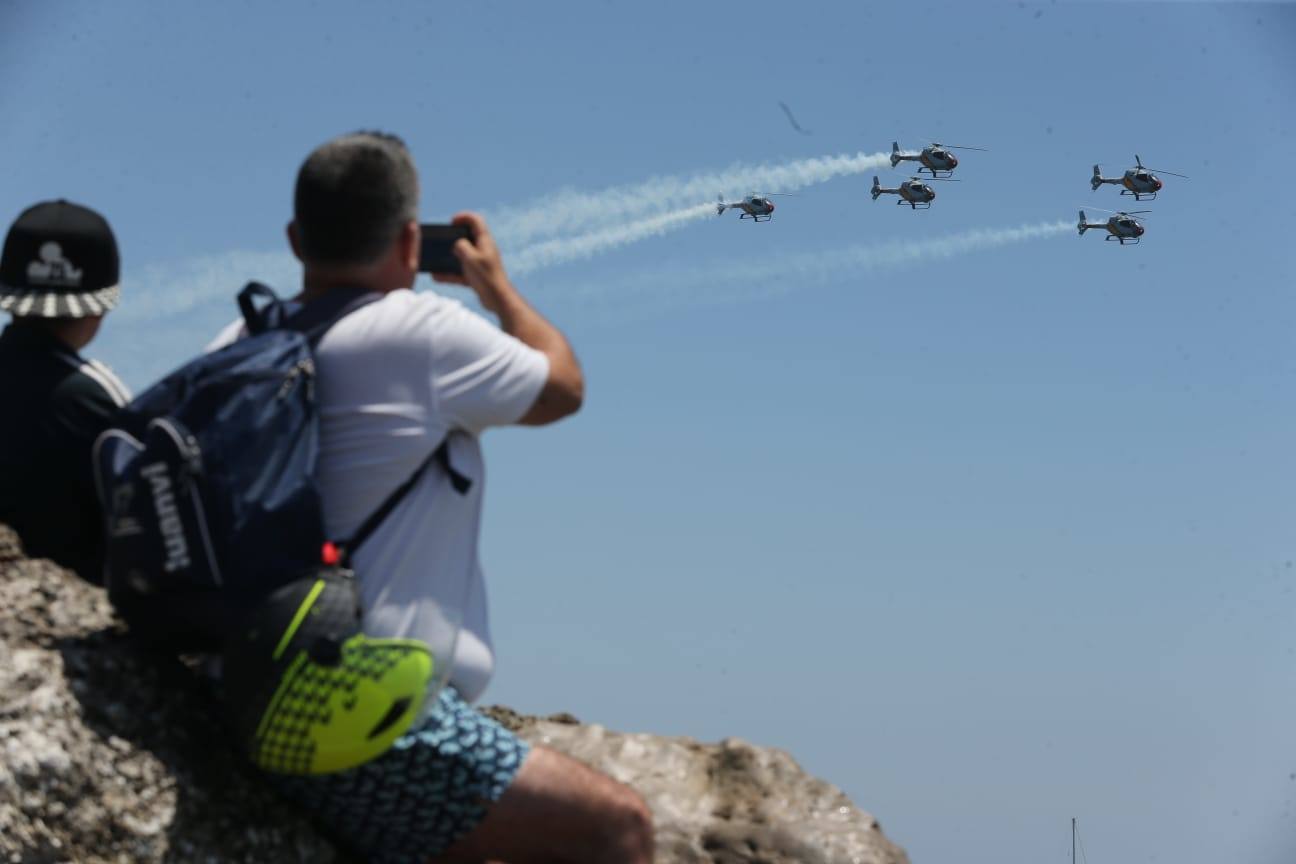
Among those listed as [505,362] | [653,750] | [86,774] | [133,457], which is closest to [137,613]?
[133,457]

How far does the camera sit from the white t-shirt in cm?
572

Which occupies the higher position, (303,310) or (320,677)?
(303,310)

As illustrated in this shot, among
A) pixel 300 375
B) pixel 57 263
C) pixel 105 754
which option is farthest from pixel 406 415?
pixel 57 263

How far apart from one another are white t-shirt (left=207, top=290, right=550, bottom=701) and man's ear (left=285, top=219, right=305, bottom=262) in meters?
0.42

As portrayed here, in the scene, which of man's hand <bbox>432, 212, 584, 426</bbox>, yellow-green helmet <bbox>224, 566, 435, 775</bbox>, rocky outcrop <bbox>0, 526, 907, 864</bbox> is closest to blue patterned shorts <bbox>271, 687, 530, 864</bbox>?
yellow-green helmet <bbox>224, 566, 435, 775</bbox>

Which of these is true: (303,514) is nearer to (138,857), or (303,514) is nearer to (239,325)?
(239,325)

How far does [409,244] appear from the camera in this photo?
595 cm

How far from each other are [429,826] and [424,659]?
0.83m

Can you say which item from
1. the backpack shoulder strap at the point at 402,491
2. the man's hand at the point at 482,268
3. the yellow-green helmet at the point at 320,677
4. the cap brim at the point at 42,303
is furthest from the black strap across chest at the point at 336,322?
the cap brim at the point at 42,303

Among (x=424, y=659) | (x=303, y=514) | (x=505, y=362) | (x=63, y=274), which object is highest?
(x=63, y=274)

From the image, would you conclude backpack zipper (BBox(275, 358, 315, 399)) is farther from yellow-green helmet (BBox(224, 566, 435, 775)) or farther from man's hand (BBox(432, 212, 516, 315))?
man's hand (BBox(432, 212, 516, 315))

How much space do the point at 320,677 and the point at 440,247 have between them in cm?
204

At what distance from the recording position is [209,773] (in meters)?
Result: 6.54

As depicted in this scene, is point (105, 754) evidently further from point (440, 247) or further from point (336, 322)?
point (440, 247)
